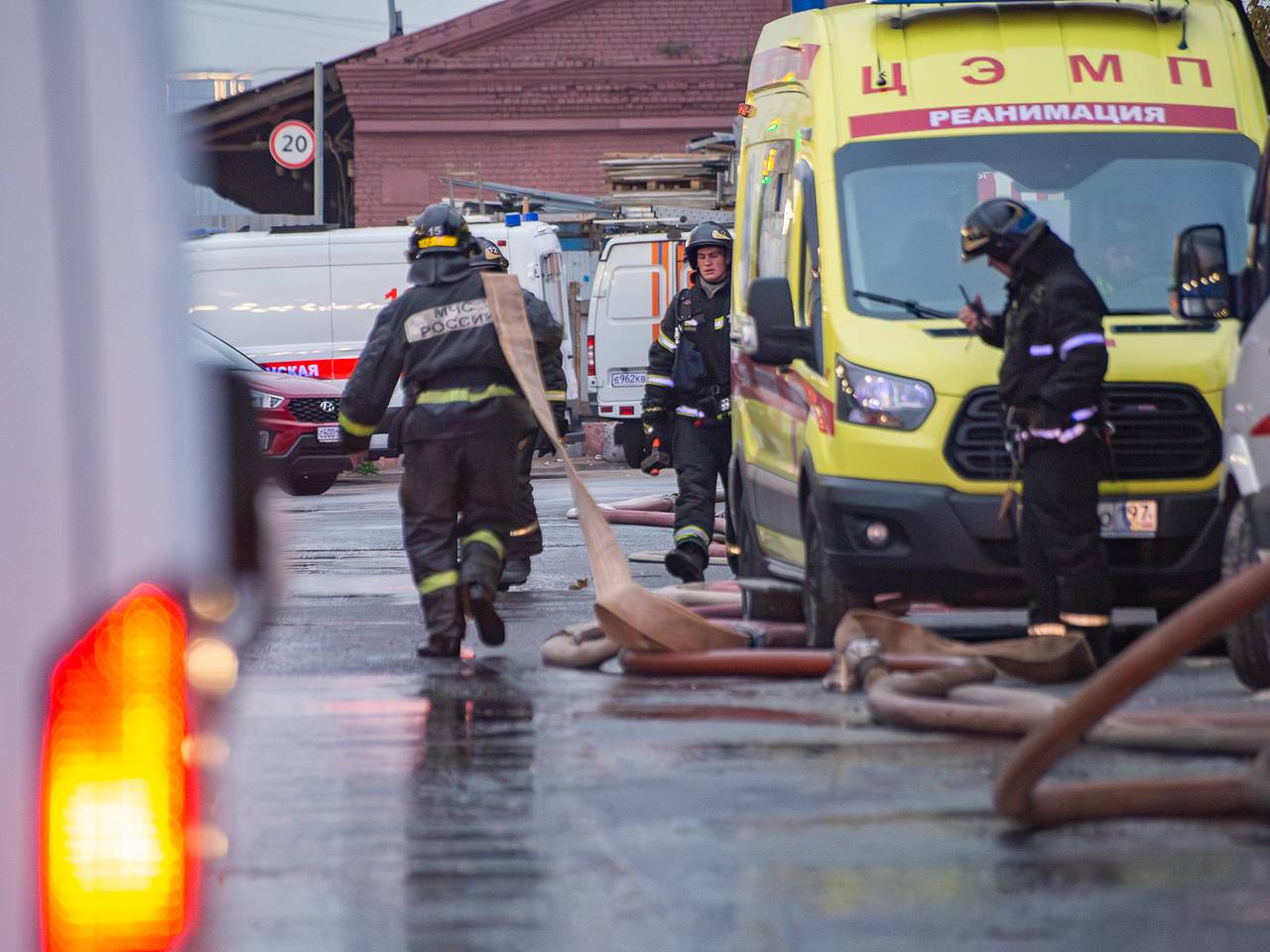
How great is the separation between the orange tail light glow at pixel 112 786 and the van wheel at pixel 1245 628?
18.6 feet

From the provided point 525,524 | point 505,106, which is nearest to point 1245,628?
point 525,524

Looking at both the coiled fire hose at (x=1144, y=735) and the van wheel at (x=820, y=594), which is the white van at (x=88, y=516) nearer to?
the coiled fire hose at (x=1144, y=735)

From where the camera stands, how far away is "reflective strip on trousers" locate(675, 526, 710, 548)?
12281mm

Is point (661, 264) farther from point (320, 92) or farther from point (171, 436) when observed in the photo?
point (171, 436)

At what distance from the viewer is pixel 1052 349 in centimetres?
840

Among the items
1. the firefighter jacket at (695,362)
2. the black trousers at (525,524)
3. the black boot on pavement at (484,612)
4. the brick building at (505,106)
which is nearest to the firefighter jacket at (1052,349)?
the black boot on pavement at (484,612)

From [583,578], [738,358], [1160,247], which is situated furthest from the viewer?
[583,578]

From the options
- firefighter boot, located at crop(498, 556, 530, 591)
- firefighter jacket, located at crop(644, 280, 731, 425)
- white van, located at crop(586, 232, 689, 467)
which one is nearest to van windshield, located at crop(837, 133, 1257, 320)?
firefighter jacket, located at crop(644, 280, 731, 425)

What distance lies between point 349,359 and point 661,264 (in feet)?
11.4

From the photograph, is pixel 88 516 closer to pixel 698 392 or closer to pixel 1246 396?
pixel 1246 396

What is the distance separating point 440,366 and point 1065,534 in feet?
9.22

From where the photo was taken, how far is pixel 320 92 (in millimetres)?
34344

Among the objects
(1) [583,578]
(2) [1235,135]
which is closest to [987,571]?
(2) [1235,135]

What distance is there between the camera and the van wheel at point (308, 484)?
71.6 ft
